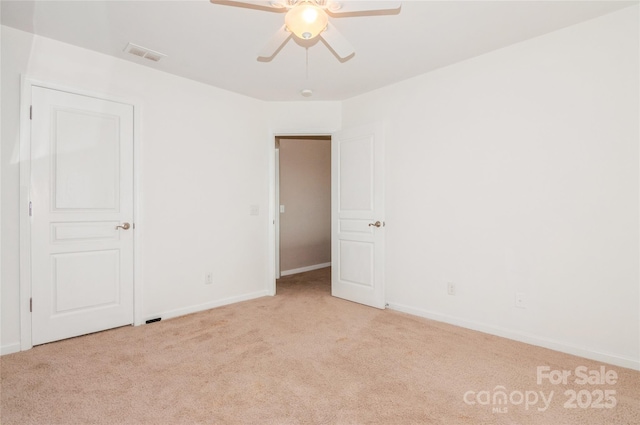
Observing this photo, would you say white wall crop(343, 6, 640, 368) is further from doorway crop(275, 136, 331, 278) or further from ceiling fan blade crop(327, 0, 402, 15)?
doorway crop(275, 136, 331, 278)

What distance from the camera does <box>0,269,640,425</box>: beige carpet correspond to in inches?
68.9

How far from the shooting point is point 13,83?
2.47m

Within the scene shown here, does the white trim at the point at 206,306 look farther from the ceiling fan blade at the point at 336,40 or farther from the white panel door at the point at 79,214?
the ceiling fan blade at the point at 336,40

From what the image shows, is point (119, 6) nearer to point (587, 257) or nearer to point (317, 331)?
point (317, 331)

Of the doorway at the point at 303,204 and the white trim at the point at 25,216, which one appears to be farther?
the doorway at the point at 303,204

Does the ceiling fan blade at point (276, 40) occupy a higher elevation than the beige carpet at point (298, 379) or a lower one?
higher

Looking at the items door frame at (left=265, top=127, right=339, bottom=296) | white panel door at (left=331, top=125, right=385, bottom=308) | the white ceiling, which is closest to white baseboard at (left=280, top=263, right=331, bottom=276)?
door frame at (left=265, top=127, right=339, bottom=296)

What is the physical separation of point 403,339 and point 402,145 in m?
1.99

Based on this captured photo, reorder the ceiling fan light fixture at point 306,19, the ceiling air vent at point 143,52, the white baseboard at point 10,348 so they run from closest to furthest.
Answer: the ceiling fan light fixture at point 306,19 → the white baseboard at point 10,348 → the ceiling air vent at point 143,52

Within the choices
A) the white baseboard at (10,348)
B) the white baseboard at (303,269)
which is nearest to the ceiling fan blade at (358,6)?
the white baseboard at (10,348)

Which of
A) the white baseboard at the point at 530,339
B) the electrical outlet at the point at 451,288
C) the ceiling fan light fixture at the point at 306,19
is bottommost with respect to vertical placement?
the white baseboard at the point at 530,339

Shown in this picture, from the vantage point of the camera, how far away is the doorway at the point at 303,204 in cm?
553

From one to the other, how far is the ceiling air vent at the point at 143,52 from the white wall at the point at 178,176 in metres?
0.26

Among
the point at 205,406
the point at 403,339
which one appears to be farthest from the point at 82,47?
the point at 403,339
